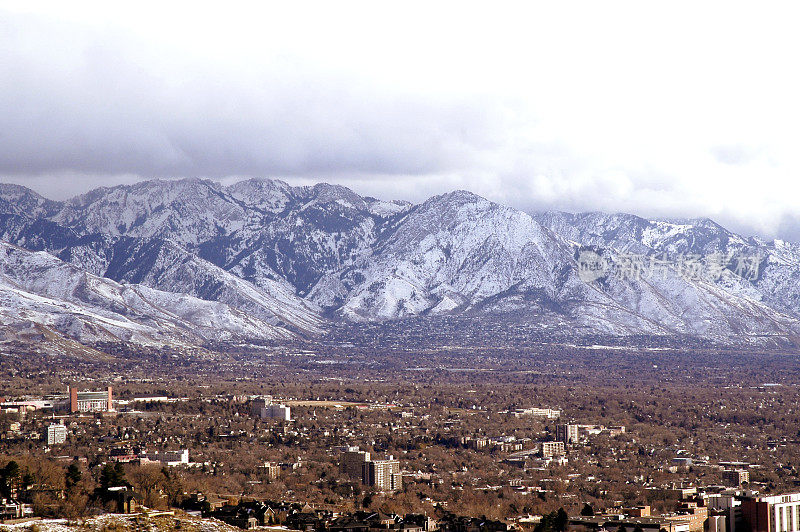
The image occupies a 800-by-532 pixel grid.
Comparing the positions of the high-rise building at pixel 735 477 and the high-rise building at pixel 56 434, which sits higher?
the high-rise building at pixel 56 434

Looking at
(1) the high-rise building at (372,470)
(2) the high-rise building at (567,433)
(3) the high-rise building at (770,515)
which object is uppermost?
(2) the high-rise building at (567,433)

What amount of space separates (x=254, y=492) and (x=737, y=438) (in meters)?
85.4

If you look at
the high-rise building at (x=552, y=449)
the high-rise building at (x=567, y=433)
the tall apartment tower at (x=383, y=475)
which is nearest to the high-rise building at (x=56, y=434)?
the tall apartment tower at (x=383, y=475)

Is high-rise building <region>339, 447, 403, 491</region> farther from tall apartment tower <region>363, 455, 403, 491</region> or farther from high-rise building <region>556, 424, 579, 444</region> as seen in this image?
high-rise building <region>556, 424, 579, 444</region>

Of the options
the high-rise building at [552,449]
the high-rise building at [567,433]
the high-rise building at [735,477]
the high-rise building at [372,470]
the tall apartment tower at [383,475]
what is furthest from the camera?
the high-rise building at [567,433]

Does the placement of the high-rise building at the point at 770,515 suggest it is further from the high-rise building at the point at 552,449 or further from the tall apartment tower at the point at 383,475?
the high-rise building at the point at 552,449

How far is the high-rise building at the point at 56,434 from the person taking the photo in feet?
533

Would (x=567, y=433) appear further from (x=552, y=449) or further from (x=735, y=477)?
(x=735, y=477)

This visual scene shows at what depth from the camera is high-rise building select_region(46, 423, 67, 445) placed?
16238cm

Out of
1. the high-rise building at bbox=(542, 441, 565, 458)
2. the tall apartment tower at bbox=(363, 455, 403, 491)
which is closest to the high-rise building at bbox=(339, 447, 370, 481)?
the tall apartment tower at bbox=(363, 455, 403, 491)

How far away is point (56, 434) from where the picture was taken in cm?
16512

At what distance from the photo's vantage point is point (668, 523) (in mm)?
97438

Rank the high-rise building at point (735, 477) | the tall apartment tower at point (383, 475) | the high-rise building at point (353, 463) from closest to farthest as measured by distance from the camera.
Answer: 1. the tall apartment tower at point (383, 475)
2. the high-rise building at point (353, 463)
3. the high-rise building at point (735, 477)

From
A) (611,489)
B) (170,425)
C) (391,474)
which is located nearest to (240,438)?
(170,425)
